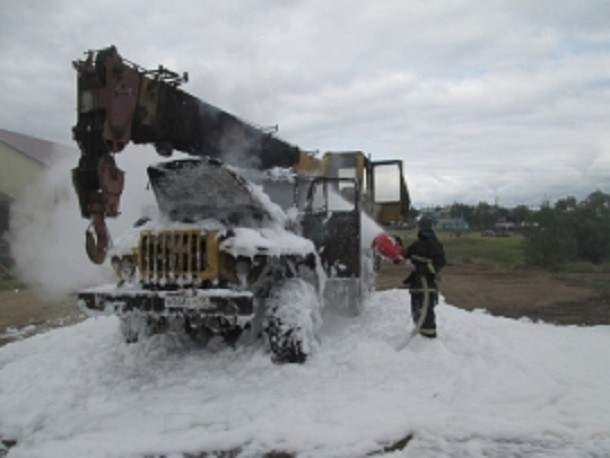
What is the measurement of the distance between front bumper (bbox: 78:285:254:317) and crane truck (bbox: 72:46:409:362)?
1 cm

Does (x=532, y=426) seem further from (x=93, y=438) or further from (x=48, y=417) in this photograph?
(x=48, y=417)

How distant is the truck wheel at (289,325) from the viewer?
5656mm

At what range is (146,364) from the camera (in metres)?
6.01

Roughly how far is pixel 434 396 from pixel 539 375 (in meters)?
1.30

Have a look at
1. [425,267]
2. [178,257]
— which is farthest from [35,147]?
[425,267]

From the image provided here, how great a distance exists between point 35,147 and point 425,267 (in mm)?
21226

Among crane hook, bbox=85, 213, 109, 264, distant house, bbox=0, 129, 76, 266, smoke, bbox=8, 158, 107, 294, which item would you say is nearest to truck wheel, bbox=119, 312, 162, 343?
crane hook, bbox=85, 213, 109, 264

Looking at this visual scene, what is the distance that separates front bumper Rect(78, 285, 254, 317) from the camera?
520 cm

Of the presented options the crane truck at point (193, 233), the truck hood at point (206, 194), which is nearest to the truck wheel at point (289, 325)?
the crane truck at point (193, 233)

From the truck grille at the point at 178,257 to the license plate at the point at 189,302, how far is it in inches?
10.1

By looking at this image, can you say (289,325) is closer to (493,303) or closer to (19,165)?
(493,303)

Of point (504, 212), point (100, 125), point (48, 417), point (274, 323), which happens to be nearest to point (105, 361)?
point (48, 417)

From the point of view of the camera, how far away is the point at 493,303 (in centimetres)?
1150

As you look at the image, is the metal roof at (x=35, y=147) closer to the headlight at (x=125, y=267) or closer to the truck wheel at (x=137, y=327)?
the truck wheel at (x=137, y=327)
